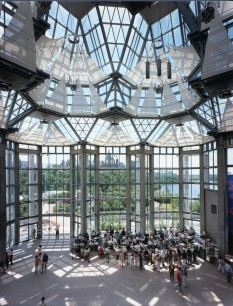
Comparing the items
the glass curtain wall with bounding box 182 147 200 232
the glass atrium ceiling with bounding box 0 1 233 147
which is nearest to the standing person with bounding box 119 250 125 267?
the glass atrium ceiling with bounding box 0 1 233 147

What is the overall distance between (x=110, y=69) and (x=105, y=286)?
14344 millimetres

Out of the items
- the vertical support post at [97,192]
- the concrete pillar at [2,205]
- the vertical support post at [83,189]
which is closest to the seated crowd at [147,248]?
the vertical support post at [83,189]

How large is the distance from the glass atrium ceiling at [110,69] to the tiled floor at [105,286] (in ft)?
31.8

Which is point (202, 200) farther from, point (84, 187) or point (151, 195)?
point (84, 187)

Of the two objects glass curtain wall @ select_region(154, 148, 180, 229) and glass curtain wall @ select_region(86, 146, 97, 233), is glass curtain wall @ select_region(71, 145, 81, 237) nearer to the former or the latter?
glass curtain wall @ select_region(86, 146, 97, 233)

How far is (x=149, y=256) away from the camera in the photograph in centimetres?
1719

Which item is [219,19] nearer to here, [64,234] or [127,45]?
[127,45]

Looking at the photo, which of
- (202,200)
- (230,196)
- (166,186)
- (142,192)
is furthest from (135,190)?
(230,196)

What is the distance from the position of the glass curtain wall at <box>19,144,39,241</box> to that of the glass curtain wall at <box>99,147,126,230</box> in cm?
677

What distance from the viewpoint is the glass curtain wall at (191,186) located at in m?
25.2

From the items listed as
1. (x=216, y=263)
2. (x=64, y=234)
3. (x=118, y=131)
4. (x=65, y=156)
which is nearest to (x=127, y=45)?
(x=118, y=131)

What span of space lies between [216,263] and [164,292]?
20.1ft

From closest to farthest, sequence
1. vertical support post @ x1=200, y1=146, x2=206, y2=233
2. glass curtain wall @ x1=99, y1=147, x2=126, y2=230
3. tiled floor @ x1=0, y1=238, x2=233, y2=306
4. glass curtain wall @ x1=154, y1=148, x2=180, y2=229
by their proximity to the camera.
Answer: tiled floor @ x1=0, y1=238, x2=233, y2=306
vertical support post @ x1=200, y1=146, x2=206, y2=233
glass curtain wall @ x1=99, y1=147, x2=126, y2=230
glass curtain wall @ x1=154, y1=148, x2=180, y2=229

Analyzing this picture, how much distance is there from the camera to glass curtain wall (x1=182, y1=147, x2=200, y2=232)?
25234 mm
